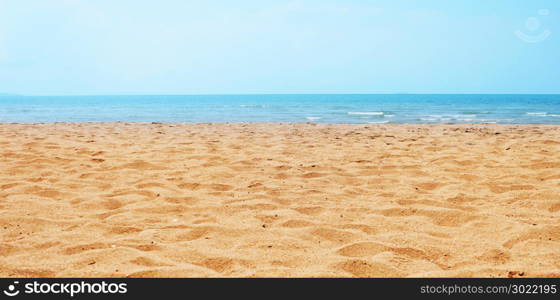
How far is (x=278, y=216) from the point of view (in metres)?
3.49

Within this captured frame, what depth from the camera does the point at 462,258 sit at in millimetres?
2609

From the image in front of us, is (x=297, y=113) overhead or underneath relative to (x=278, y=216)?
overhead

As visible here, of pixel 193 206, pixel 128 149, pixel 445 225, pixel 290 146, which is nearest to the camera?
pixel 445 225

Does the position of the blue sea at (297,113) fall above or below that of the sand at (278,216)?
above

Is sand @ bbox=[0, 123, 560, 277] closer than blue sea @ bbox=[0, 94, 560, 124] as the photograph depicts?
Yes

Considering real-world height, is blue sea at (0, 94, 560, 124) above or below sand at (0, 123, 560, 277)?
above

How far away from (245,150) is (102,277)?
16.6ft

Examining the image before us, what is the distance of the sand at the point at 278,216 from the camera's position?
2516mm

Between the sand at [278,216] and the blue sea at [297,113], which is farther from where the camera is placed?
the blue sea at [297,113]

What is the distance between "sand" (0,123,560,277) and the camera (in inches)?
99.0

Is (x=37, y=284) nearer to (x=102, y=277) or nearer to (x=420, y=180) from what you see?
(x=102, y=277)

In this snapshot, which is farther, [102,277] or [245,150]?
[245,150]

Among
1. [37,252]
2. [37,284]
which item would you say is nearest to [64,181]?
[37,252]

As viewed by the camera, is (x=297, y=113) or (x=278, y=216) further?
(x=297, y=113)
